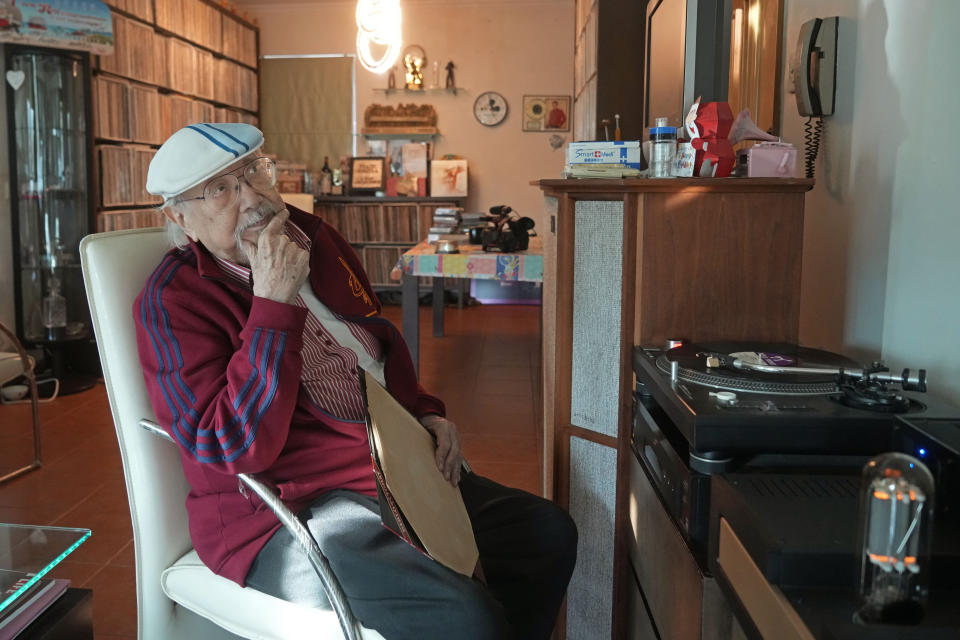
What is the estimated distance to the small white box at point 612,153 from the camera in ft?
6.13

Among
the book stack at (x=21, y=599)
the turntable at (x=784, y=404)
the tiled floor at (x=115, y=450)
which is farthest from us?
the tiled floor at (x=115, y=450)

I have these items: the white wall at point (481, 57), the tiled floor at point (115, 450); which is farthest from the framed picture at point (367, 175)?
the tiled floor at point (115, 450)

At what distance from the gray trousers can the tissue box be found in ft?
2.80

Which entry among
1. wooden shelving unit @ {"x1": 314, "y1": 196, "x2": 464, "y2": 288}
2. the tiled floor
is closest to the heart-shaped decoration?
the tiled floor

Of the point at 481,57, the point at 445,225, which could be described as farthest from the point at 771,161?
the point at 481,57

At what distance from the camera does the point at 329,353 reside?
157cm

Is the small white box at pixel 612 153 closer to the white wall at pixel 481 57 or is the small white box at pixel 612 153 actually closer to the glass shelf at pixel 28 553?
the glass shelf at pixel 28 553

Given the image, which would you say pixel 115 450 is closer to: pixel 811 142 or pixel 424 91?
pixel 811 142

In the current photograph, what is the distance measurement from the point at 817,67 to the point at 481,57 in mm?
5943

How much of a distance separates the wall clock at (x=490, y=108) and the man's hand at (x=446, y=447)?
623 centimetres

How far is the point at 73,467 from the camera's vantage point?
3.27m

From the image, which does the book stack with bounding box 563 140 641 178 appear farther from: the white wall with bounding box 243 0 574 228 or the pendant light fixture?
the white wall with bounding box 243 0 574 228

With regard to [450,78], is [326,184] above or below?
below

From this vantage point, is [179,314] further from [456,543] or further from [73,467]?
[73,467]
